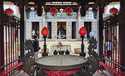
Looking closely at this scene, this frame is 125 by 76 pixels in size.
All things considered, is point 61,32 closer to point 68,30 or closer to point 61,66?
point 68,30

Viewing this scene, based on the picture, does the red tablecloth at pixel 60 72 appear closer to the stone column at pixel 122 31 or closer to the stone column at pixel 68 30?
the stone column at pixel 122 31

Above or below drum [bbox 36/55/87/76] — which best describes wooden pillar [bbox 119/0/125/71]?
above

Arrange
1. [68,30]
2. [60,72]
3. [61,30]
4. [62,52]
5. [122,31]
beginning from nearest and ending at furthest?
[60,72] → [122,31] → [62,52] → [68,30] → [61,30]

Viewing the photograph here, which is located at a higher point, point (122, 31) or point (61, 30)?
point (61, 30)

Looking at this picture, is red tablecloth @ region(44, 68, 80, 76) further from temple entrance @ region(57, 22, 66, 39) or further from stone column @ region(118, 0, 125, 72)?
temple entrance @ region(57, 22, 66, 39)

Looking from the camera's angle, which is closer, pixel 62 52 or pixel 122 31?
pixel 122 31

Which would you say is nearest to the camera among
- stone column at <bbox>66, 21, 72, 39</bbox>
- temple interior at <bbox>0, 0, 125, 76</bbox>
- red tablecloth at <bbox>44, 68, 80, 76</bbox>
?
red tablecloth at <bbox>44, 68, 80, 76</bbox>

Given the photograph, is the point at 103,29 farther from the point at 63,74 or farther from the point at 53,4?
the point at 63,74

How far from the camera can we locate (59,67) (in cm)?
331

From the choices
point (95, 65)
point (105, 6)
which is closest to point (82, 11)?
point (105, 6)

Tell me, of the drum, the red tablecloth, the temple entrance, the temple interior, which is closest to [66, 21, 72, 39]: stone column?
the temple entrance

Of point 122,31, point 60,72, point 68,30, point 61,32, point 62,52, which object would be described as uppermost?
point 68,30

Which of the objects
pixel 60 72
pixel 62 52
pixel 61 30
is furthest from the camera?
pixel 61 30

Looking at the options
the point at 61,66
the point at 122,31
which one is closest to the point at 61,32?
the point at 122,31
